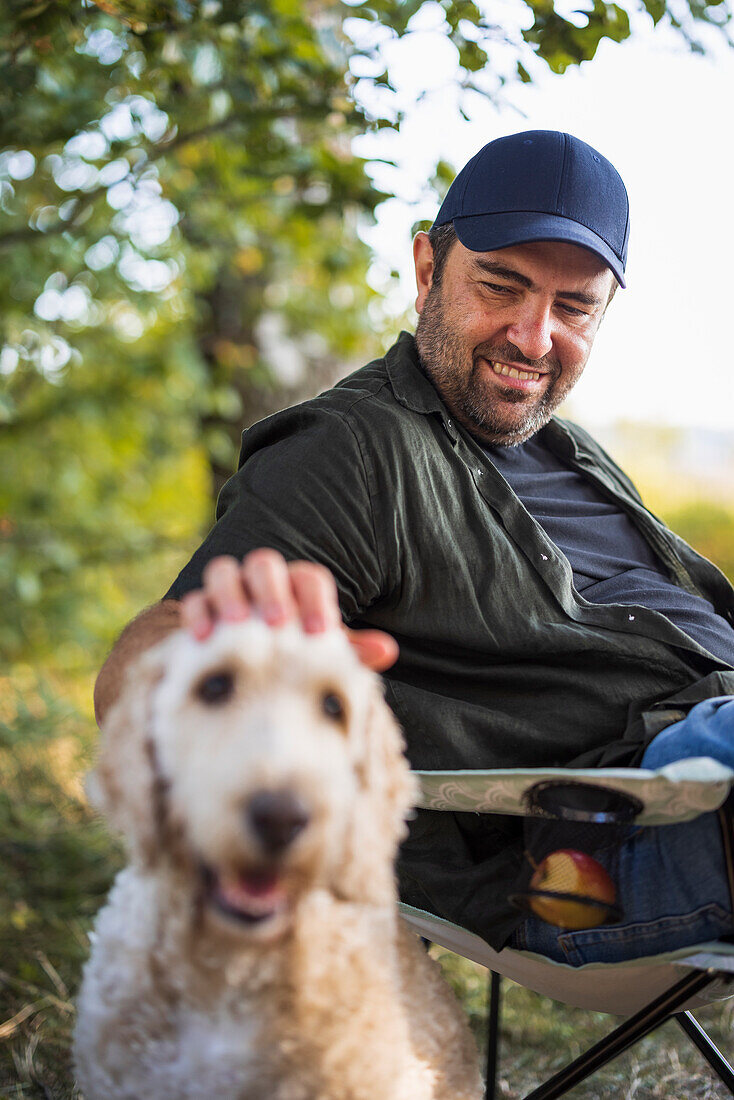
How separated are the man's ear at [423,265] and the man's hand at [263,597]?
1095 mm

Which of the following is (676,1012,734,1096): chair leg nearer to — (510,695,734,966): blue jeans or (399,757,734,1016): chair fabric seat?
(399,757,734,1016): chair fabric seat

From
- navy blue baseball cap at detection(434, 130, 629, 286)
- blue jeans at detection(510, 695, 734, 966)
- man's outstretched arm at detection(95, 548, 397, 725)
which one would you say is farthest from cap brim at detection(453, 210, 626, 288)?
man's outstretched arm at detection(95, 548, 397, 725)

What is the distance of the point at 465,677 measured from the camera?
153cm

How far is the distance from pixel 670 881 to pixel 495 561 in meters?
0.54

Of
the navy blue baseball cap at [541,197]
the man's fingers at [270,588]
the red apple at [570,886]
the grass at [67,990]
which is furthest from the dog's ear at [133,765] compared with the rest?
the grass at [67,990]

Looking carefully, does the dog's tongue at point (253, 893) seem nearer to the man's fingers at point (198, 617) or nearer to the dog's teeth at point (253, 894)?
the dog's teeth at point (253, 894)

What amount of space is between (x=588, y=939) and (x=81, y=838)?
94.4 inches

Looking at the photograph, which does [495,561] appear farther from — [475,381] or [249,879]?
[249,879]

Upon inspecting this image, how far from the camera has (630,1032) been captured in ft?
4.33

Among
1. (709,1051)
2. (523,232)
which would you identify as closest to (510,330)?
(523,232)

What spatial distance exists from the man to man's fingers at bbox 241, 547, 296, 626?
216mm

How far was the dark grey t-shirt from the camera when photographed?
178cm

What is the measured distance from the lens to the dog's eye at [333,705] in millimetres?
872

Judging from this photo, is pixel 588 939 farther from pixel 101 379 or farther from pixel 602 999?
pixel 101 379
